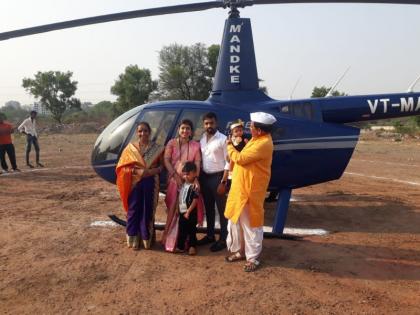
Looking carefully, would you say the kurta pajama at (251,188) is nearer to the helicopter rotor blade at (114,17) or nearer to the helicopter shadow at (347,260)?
the helicopter shadow at (347,260)

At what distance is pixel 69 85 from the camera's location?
55938 millimetres

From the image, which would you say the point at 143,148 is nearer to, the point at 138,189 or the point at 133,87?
the point at 138,189

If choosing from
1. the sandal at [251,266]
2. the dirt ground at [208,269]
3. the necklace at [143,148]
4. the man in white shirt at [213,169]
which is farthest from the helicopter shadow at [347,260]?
the necklace at [143,148]

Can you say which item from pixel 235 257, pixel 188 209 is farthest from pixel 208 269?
pixel 188 209

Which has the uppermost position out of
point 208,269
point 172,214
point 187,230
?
point 172,214

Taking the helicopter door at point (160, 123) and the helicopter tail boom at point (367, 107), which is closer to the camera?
the helicopter door at point (160, 123)

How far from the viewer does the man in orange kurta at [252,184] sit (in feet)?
14.9

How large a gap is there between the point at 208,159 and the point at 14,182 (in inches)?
287

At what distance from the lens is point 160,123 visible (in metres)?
6.42

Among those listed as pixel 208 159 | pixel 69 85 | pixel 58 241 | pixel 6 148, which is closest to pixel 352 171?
pixel 208 159

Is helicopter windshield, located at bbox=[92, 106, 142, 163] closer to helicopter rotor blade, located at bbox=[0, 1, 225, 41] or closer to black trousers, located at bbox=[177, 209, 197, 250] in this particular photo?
helicopter rotor blade, located at bbox=[0, 1, 225, 41]

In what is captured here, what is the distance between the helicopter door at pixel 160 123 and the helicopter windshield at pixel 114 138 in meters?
0.18

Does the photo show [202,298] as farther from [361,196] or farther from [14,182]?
[14,182]

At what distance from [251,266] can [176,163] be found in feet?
5.33
